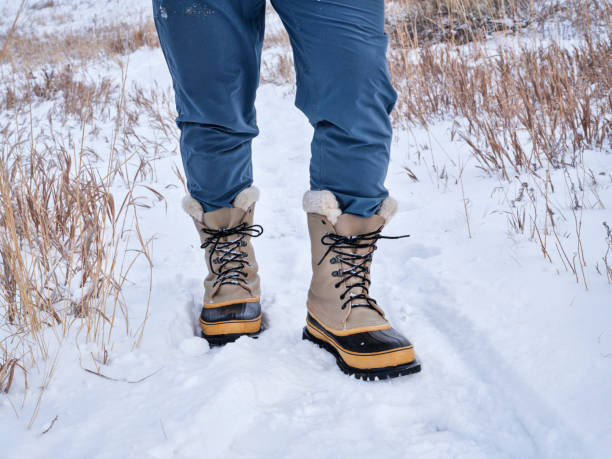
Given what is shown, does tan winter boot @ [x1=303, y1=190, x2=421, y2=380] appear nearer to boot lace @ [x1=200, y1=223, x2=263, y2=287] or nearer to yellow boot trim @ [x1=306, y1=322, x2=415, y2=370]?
yellow boot trim @ [x1=306, y1=322, x2=415, y2=370]

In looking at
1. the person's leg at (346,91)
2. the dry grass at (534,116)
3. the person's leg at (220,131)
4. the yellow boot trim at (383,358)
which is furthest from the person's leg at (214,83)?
the dry grass at (534,116)

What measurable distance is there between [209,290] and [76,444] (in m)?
0.52

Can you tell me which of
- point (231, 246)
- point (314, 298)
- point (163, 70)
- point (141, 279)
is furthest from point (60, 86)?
point (314, 298)

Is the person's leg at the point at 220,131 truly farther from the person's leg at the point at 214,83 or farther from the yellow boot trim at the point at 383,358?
the yellow boot trim at the point at 383,358

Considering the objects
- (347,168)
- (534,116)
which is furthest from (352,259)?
(534,116)

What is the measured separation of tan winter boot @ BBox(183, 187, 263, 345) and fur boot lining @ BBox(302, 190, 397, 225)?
0.84ft

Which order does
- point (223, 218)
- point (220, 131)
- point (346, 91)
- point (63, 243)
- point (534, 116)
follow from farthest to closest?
1. point (534, 116)
2. point (63, 243)
3. point (223, 218)
4. point (220, 131)
5. point (346, 91)

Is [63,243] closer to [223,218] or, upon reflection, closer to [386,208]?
[223,218]

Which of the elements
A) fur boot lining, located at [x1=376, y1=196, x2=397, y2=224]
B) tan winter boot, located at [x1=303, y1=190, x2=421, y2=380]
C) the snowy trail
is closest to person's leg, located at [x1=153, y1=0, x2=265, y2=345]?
the snowy trail

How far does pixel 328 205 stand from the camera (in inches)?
38.3

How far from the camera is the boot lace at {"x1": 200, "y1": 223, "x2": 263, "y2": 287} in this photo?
46.8 inches

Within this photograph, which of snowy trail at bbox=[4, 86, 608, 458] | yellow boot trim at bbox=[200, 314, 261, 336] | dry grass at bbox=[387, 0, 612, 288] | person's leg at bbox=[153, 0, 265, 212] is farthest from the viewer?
dry grass at bbox=[387, 0, 612, 288]

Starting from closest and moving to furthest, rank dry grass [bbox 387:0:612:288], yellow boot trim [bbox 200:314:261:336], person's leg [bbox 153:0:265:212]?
person's leg [bbox 153:0:265:212]
yellow boot trim [bbox 200:314:261:336]
dry grass [bbox 387:0:612:288]

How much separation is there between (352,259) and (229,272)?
Answer: 0.38 meters
